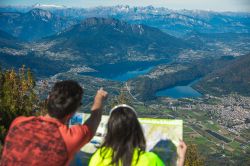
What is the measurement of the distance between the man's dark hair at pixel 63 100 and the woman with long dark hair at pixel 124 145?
1.73 ft

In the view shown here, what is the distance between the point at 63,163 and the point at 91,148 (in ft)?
12.6

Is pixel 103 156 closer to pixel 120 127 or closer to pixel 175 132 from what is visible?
pixel 120 127

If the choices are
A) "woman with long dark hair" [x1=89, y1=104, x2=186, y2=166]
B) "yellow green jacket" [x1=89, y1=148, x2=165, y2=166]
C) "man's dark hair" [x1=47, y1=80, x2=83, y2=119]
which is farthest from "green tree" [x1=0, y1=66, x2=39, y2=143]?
"woman with long dark hair" [x1=89, y1=104, x2=186, y2=166]

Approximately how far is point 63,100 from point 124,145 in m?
0.99

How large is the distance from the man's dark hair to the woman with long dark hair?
1.73 ft

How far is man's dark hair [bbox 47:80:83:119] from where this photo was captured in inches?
206

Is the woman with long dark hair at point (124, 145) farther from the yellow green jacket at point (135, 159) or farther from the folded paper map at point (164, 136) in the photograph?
the folded paper map at point (164, 136)

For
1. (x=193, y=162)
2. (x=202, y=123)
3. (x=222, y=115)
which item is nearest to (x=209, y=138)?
(x=202, y=123)

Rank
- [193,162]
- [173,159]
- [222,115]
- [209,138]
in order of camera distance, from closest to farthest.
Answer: [173,159]
[193,162]
[209,138]
[222,115]

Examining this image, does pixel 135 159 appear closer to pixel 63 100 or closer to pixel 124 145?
pixel 124 145

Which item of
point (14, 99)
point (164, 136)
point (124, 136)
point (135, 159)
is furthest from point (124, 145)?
point (14, 99)

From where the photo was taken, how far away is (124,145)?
17.0 ft

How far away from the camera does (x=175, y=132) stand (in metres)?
8.10

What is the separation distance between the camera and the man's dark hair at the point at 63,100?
524 centimetres
